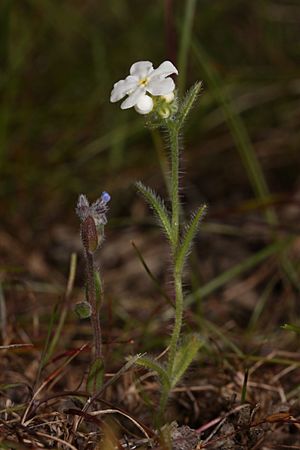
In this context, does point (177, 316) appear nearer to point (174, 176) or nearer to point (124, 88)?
point (174, 176)

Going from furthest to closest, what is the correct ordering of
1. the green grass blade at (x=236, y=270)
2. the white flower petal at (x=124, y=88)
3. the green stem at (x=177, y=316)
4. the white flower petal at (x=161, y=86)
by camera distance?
the green grass blade at (x=236, y=270)
the green stem at (x=177, y=316)
the white flower petal at (x=124, y=88)
the white flower petal at (x=161, y=86)

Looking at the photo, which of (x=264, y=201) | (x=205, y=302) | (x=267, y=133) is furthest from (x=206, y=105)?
(x=205, y=302)

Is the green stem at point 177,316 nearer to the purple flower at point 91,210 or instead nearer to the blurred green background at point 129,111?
the purple flower at point 91,210

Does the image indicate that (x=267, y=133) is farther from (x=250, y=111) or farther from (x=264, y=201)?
(x=264, y=201)

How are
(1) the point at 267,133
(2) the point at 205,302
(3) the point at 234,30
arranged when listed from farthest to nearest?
(3) the point at 234,30 < (1) the point at 267,133 < (2) the point at 205,302

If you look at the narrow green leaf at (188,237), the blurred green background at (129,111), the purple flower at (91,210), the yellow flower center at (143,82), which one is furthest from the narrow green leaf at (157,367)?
the blurred green background at (129,111)

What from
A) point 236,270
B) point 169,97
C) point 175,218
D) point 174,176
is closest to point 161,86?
point 169,97
